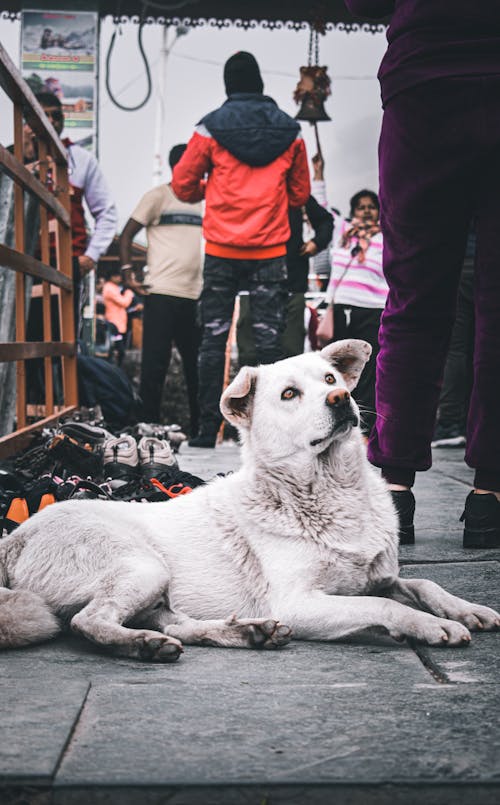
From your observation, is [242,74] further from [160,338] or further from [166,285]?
[160,338]

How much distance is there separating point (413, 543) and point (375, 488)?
87cm

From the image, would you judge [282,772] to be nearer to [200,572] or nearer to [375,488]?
[200,572]

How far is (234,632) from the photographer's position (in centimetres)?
239

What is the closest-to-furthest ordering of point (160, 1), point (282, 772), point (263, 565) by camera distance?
point (282, 772) < point (263, 565) < point (160, 1)

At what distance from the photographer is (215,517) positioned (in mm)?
2789

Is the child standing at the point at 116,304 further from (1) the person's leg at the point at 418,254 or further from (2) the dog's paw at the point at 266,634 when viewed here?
(2) the dog's paw at the point at 266,634

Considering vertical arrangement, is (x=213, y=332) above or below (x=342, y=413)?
below

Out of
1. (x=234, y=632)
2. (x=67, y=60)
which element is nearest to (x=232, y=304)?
(x=234, y=632)

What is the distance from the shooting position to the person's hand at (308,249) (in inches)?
Result: 301

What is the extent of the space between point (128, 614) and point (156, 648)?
167 millimetres

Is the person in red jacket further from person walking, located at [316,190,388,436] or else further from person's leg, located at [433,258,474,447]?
Answer: person's leg, located at [433,258,474,447]

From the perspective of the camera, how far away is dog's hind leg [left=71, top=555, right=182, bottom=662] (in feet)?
7.26

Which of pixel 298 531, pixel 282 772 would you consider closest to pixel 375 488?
pixel 298 531

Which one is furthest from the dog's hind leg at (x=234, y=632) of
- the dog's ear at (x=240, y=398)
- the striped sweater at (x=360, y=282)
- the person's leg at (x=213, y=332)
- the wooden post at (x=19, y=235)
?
the striped sweater at (x=360, y=282)
